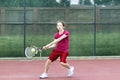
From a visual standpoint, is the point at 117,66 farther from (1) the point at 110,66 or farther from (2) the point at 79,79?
(2) the point at 79,79

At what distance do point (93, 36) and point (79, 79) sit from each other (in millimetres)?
5866

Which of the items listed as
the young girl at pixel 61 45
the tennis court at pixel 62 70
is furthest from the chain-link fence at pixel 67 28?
the young girl at pixel 61 45

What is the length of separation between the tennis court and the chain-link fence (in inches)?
25.6

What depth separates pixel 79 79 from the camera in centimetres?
1102

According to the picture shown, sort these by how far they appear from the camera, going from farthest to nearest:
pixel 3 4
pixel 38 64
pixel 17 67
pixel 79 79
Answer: pixel 3 4, pixel 38 64, pixel 17 67, pixel 79 79

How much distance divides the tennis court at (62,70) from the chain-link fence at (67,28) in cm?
65

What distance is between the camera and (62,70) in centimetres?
1287

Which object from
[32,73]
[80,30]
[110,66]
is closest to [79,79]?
[32,73]

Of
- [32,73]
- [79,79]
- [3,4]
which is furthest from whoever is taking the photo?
[3,4]

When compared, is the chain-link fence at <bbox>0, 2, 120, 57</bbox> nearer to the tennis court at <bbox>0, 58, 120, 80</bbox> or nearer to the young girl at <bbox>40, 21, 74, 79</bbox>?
the tennis court at <bbox>0, 58, 120, 80</bbox>

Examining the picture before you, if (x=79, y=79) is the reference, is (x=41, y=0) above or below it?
above

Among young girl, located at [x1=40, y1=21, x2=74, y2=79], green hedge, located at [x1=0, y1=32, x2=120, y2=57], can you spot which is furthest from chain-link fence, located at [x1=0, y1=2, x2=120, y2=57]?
young girl, located at [x1=40, y1=21, x2=74, y2=79]

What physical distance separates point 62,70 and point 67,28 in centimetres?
382

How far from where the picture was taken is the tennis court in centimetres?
1140
